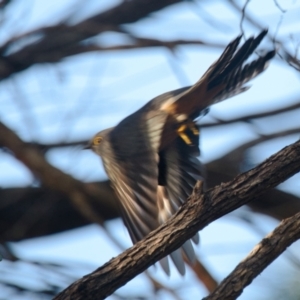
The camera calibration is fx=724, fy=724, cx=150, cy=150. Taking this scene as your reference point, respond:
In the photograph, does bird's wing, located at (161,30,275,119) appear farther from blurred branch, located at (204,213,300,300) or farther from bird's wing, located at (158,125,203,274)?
blurred branch, located at (204,213,300,300)

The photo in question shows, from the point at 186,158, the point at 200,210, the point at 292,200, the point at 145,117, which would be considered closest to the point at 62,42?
the point at 145,117

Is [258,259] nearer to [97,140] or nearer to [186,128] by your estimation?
[186,128]

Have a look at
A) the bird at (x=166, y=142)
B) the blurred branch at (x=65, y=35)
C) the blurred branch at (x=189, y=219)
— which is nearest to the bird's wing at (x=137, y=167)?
the bird at (x=166, y=142)

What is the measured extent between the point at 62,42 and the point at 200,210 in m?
1.87

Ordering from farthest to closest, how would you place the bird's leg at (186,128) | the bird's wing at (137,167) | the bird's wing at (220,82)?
the bird's leg at (186,128) < the bird's wing at (220,82) < the bird's wing at (137,167)

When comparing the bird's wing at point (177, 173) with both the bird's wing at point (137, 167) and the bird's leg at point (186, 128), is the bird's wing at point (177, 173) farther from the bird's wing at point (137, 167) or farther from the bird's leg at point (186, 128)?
the bird's wing at point (137, 167)

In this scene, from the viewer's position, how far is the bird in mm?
2971

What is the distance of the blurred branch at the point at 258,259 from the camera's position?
181 centimetres

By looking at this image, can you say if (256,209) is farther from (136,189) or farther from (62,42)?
(62,42)

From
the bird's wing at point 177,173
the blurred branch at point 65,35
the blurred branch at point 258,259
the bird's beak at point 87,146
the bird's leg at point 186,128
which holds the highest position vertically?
the blurred branch at point 65,35

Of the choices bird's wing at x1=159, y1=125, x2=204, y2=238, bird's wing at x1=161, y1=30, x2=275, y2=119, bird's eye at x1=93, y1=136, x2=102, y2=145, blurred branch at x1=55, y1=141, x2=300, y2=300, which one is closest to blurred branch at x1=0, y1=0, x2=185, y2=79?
bird's eye at x1=93, y1=136, x2=102, y2=145

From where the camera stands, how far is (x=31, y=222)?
10.6 feet

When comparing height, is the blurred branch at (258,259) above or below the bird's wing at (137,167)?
below

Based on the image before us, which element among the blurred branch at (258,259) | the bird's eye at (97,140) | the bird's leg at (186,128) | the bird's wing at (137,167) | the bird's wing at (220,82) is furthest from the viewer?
the bird's eye at (97,140)
